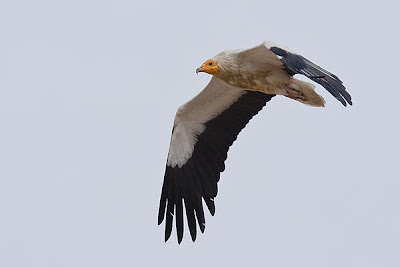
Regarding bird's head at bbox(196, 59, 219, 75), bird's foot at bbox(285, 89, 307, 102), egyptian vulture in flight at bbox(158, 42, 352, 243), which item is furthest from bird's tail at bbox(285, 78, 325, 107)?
bird's head at bbox(196, 59, 219, 75)

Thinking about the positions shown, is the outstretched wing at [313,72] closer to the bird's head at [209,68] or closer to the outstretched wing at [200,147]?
the bird's head at [209,68]

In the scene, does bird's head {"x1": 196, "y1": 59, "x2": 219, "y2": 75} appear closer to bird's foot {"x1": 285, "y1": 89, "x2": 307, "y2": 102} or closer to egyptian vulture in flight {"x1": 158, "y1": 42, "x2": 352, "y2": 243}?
egyptian vulture in flight {"x1": 158, "y1": 42, "x2": 352, "y2": 243}

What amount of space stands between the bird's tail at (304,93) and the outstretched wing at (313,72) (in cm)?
106

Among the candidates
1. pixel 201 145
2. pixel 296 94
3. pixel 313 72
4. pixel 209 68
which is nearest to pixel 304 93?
pixel 296 94

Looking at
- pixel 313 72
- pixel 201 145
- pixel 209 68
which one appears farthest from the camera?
pixel 201 145

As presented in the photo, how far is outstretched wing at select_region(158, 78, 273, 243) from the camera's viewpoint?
15742mm

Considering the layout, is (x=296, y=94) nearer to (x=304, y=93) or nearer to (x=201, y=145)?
(x=304, y=93)

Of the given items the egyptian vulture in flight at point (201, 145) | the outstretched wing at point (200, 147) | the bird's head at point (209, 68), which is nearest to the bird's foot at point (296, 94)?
the egyptian vulture in flight at point (201, 145)

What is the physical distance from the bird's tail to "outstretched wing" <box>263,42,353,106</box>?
106 centimetres

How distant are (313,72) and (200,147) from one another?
368 cm

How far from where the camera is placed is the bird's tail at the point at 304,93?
1426cm

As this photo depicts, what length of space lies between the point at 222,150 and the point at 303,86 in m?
2.13

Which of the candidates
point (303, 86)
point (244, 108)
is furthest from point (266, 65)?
point (244, 108)

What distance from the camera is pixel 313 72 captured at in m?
12.7
